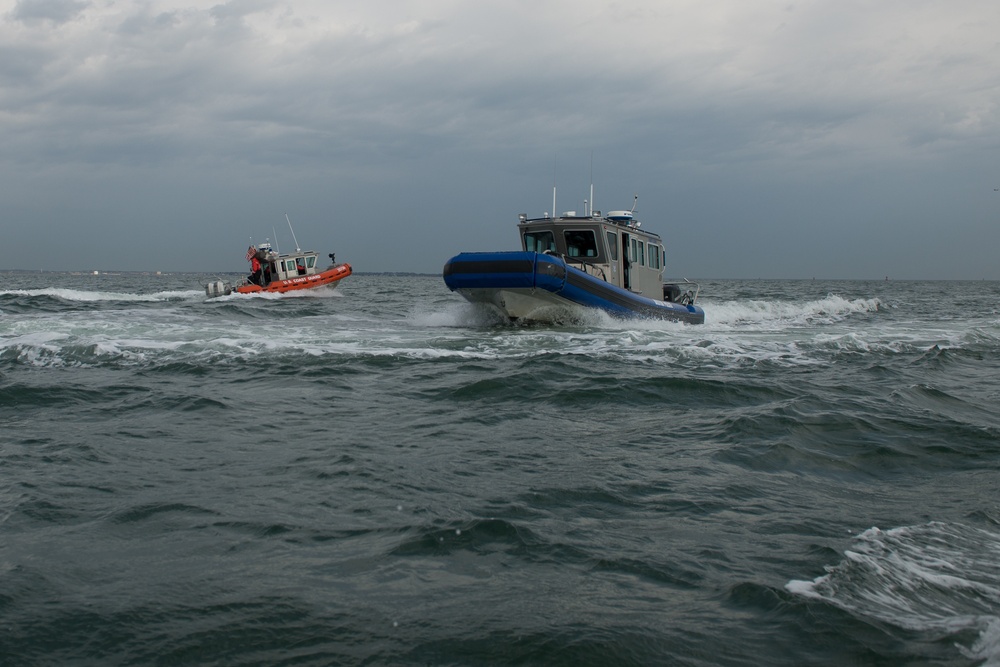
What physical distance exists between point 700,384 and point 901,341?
7497mm

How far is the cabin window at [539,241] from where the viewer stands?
1659 cm

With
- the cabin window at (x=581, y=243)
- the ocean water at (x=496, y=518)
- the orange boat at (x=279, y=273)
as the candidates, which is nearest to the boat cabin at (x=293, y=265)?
the orange boat at (x=279, y=273)

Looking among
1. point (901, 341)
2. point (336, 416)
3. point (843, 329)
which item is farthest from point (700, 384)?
point (843, 329)

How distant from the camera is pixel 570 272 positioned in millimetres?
14984

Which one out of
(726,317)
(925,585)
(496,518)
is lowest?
(726,317)

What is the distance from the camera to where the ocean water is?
280 centimetres

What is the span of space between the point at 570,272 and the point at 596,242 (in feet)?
5.39

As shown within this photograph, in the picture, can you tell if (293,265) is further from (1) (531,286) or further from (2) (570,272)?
(2) (570,272)

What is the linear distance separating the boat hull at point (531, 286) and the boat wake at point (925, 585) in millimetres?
11112

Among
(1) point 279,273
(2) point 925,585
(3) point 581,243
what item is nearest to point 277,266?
(1) point 279,273

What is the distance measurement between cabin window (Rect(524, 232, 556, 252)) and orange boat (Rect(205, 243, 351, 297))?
15.0 meters

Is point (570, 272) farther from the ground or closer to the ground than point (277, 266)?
closer to the ground

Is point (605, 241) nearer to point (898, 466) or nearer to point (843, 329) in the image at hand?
point (843, 329)

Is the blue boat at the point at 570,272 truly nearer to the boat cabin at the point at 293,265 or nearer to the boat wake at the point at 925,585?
the boat wake at the point at 925,585
